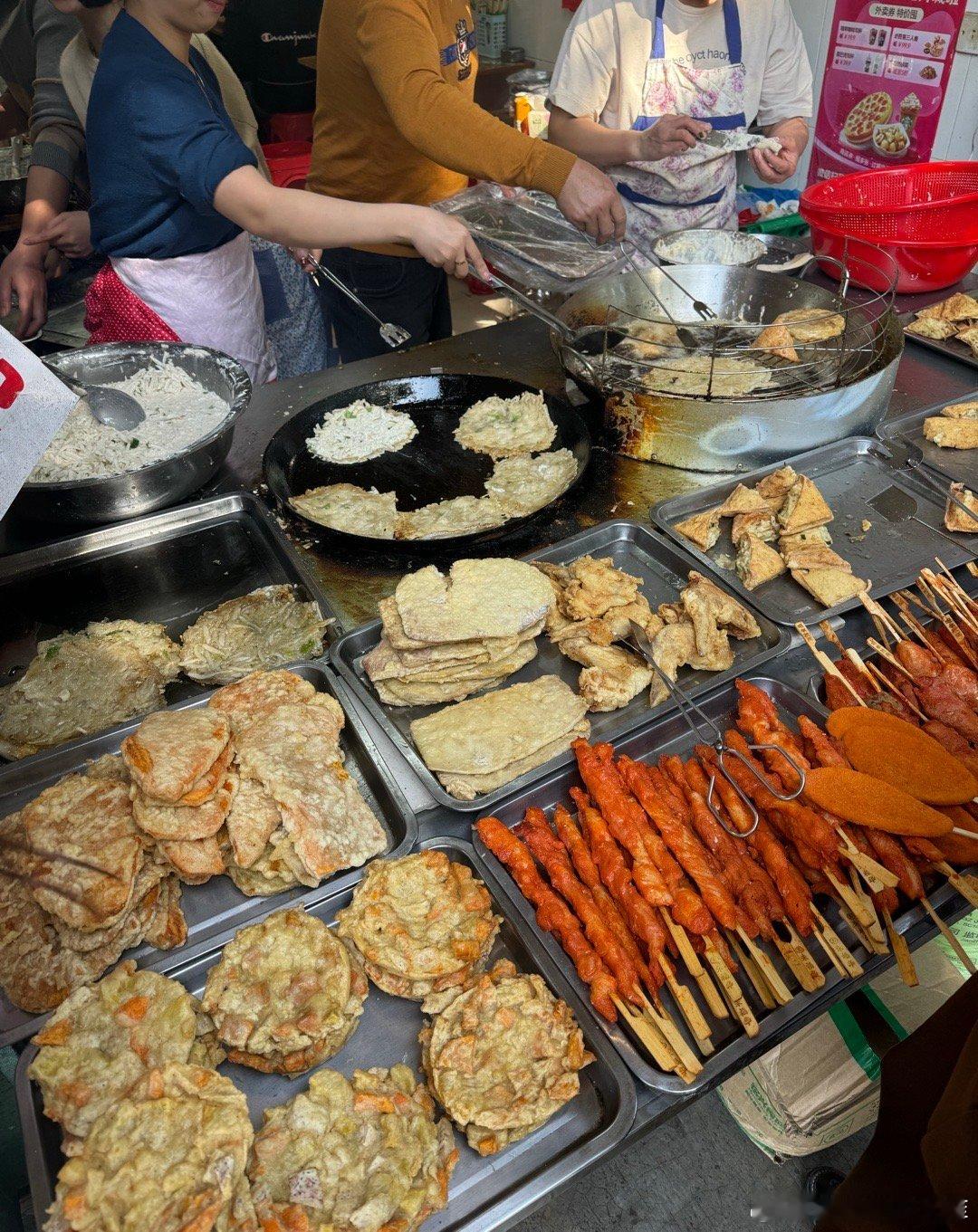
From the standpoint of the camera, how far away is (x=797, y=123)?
16.4 ft

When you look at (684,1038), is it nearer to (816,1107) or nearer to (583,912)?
Result: (583,912)

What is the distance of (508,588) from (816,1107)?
196 centimetres

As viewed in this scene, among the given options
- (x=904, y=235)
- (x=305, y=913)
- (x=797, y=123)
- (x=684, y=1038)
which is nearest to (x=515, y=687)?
(x=305, y=913)

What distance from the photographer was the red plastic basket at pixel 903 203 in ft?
13.9

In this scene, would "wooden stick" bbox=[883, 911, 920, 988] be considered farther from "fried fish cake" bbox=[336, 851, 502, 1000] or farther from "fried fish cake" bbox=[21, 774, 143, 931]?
"fried fish cake" bbox=[21, 774, 143, 931]

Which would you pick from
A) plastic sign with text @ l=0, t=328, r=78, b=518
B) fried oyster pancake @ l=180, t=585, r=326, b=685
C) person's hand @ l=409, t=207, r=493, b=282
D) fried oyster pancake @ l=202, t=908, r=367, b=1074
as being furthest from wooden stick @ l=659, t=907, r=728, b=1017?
person's hand @ l=409, t=207, r=493, b=282

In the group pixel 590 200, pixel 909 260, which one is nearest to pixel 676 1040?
pixel 590 200

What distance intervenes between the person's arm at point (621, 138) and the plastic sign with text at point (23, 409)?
3.81 m

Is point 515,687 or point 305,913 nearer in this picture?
point 305,913

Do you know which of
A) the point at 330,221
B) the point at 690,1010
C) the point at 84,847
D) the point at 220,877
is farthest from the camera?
the point at 330,221

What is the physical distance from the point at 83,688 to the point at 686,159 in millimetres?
4447

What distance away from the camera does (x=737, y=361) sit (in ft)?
11.0

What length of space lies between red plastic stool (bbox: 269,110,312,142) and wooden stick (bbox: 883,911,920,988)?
953 centimetres

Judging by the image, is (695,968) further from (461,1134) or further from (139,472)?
(139,472)
